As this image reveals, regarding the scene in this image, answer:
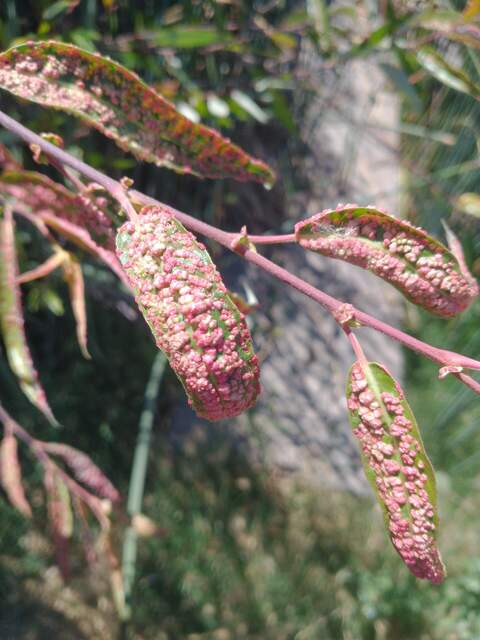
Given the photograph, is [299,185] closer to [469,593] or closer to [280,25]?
[280,25]

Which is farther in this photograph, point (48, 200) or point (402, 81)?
point (402, 81)

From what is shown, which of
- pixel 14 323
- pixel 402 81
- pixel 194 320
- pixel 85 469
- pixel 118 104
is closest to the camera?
pixel 194 320

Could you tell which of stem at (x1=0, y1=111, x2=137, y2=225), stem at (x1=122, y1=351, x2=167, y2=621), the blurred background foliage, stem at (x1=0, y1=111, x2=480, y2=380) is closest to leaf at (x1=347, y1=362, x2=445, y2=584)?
stem at (x1=0, y1=111, x2=480, y2=380)

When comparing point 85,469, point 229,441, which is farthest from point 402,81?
point 229,441

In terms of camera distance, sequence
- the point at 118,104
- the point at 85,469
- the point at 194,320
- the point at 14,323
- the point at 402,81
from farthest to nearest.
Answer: the point at 402,81 → the point at 85,469 → the point at 14,323 → the point at 118,104 → the point at 194,320

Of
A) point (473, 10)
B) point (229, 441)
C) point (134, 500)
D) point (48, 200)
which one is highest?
point (473, 10)

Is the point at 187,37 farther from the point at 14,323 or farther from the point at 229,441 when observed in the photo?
the point at 229,441
